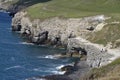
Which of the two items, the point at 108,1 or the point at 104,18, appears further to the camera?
the point at 108,1

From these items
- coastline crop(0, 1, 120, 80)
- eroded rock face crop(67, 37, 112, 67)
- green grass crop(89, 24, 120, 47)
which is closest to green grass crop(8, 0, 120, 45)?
green grass crop(89, 24, 120, 47)

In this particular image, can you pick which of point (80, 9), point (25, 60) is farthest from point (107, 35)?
point (80, 9)

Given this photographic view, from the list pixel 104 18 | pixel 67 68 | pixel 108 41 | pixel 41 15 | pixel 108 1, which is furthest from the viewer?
pixel 108 1

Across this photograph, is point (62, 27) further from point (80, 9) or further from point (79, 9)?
point (79, 9)

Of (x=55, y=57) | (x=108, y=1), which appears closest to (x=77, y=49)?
(x=55, y=57)

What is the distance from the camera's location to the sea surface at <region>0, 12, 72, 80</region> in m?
110

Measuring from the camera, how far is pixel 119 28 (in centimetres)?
13375

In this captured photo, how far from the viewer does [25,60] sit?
416ft

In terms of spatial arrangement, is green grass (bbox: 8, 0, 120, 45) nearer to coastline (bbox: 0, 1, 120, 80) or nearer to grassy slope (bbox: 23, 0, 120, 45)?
grassy slope (bbox: 23, 0, 120, 45)

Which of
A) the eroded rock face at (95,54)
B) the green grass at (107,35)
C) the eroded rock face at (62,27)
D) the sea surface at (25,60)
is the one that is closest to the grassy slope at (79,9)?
the eroded rock face at (62,27)

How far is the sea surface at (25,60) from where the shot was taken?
109625 mm

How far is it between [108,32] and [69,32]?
23.9 meters

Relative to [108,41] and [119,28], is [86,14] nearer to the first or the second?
[119,28]

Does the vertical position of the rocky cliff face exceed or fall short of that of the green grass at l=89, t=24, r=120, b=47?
it falls short
